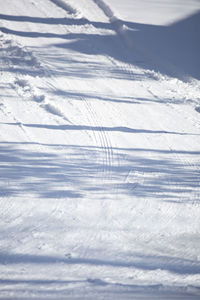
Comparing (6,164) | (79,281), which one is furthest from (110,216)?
(6,164)

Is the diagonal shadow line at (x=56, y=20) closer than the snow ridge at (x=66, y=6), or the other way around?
the diagonal shadow line at (x=56, y=20)

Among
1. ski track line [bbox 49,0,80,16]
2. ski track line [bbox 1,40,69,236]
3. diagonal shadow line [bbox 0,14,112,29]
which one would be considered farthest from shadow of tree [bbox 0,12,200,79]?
ski track line [bbox 1,40,69,236]

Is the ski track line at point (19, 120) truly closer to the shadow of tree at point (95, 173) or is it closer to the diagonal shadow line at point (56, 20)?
the shadow of tree at point (95, 173)

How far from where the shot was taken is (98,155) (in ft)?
15.9

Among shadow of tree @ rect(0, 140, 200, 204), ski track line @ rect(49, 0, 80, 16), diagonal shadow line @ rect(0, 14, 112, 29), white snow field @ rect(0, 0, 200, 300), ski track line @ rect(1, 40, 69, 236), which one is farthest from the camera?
ski track line @ rect(49, 0, 80, 16)

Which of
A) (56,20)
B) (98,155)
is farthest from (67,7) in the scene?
(98,155)

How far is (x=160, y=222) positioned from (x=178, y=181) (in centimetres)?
81

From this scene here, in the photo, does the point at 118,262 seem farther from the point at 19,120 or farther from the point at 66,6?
the point at 66,6

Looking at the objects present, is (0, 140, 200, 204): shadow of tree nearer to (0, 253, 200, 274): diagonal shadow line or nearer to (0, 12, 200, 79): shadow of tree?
(0, 253, 200, 274): diagonal shadow line

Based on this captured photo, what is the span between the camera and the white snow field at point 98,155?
126 inches

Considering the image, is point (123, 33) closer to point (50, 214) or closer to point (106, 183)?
point (106, 183)

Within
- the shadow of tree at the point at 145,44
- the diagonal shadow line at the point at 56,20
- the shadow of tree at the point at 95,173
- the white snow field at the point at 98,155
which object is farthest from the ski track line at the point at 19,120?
the diagonal shadow line at the point at 56,20

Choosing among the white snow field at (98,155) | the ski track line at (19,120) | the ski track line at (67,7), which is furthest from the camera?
the ski track line at (67,7)

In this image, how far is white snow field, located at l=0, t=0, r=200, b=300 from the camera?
10.5 ft
